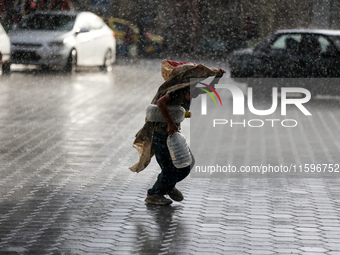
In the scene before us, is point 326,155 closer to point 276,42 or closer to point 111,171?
point 111,171

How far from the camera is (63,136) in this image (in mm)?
11945

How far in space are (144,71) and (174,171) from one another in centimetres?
1831

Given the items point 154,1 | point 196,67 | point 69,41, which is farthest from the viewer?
point 154,1

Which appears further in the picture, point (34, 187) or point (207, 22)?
point (207, 22)

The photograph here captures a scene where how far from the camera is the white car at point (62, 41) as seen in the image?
23062mm

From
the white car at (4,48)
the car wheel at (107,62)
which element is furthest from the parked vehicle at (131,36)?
the white car at (4,48)

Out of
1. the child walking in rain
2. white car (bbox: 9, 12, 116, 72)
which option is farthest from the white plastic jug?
Answer: white car (bbox: 9, 12, 116, 72)

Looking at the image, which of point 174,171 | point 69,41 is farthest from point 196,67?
point 69,41

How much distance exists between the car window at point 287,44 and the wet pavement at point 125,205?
5418 millimetres

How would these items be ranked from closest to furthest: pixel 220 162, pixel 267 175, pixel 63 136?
pixel 267 175
pixel 220 162
pixel 63 136

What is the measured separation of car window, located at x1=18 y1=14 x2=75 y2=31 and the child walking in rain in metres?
16.9

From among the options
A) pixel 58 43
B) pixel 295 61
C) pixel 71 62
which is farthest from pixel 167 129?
pixel 71 62

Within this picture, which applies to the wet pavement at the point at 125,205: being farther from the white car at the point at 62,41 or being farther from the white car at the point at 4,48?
the white car at the point at 62,41

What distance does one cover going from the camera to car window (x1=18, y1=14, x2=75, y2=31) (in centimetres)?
2431
